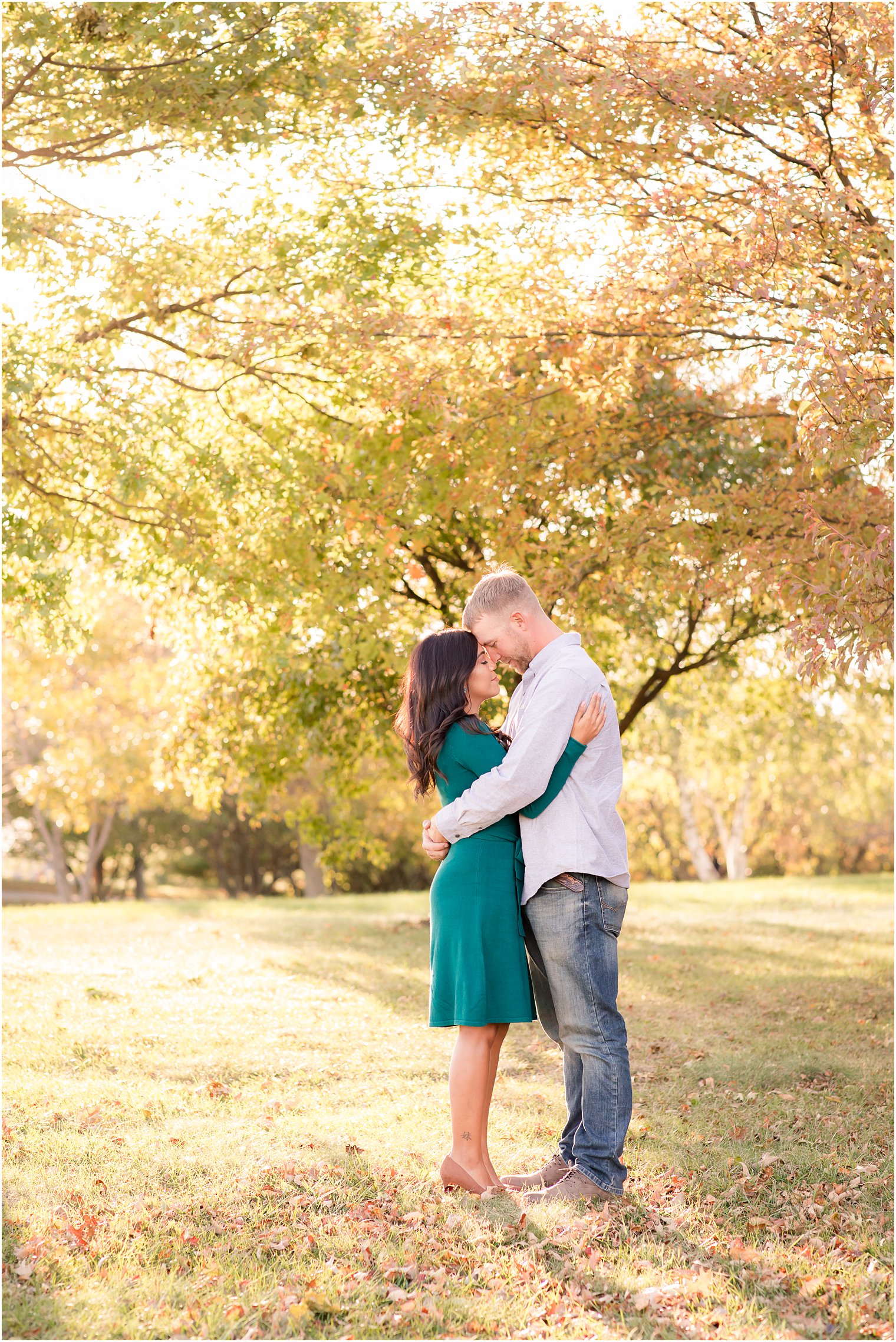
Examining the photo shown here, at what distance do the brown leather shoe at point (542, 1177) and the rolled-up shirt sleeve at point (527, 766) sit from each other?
4.74 ft

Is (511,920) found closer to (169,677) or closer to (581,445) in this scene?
(581,445)

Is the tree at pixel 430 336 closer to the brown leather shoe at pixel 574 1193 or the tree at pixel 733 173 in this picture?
the tree at pixel 733 173

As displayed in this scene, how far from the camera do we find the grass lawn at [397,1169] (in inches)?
142

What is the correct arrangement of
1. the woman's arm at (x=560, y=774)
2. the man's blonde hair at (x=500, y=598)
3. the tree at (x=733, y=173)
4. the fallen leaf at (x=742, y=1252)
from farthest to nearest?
1. the tree at (x=733, y=173)
2. the man's blonde hair at (x=500, y=598)
3. the woman's arm at (x=560, y=774)
4. the fallen leaf at (x=742, y=1252)

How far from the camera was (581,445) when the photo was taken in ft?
27.3

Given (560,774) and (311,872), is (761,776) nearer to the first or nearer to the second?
(311,872)

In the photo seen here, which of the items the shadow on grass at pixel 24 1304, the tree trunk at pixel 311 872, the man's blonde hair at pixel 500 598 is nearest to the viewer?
the shadow on grass at pixel 24 1304

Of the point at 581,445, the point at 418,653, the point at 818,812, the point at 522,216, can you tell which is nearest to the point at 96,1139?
the point at 418,653

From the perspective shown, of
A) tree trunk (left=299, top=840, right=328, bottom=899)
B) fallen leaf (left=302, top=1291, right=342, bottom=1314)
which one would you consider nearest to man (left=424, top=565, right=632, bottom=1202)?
fallen leaf (left=302, top=1291, right=342, bottom=1314)

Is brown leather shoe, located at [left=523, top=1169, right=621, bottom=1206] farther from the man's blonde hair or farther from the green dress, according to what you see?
the man's blonde hair

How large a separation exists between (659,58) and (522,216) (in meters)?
1.30

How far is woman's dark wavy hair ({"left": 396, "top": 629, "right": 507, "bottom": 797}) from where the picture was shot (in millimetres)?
4617

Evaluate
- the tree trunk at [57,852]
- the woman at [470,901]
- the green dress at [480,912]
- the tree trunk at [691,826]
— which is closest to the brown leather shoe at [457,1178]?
the woman at [470,901]

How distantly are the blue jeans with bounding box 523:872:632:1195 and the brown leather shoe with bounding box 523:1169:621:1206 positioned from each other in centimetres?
2
